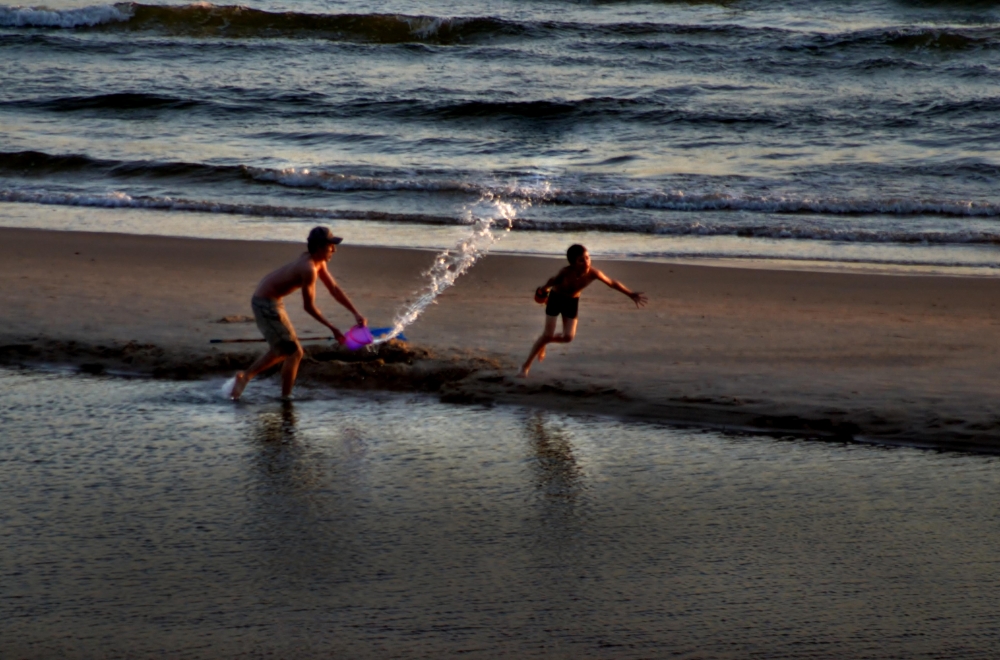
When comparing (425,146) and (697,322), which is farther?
(425,146)

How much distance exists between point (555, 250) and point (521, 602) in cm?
887

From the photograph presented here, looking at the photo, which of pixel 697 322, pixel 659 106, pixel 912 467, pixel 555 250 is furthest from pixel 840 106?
pixel 912 467

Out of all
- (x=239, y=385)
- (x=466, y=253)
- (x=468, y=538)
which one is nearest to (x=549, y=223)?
(x=466, y=253)

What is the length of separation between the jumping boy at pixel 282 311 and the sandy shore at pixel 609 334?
498 millimetres

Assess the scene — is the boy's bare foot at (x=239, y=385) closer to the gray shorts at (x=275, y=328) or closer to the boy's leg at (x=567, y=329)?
Answer: the gray shorts at (x=275, y=328)

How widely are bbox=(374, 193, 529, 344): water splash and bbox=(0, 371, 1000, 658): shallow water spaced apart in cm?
209

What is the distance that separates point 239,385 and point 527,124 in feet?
50.0

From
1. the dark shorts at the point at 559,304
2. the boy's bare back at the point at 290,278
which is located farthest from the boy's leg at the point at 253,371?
the dark shorts at the point at 559,304

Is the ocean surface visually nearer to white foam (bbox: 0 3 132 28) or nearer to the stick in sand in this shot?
white foam (bbox: 0 3 132 28)

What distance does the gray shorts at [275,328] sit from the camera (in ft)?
25.8

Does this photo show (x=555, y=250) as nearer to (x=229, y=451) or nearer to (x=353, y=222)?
(x=353, y=222)

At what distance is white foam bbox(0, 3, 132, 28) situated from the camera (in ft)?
105

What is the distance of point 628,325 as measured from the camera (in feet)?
32.1

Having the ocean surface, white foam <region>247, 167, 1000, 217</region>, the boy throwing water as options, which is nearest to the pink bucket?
the boy throwing water
